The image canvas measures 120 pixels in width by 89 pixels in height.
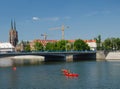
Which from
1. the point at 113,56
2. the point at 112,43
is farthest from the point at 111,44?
the point at 113,56

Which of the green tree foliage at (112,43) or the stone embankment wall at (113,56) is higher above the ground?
the green tree foliage at (112,43)

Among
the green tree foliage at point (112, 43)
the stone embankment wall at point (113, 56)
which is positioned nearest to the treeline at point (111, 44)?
the green tree foliage at point (112, 43)

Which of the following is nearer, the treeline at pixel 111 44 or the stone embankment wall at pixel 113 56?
the stone embankment wall at pixel 113 56

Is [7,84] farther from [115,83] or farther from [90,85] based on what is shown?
[115,83]

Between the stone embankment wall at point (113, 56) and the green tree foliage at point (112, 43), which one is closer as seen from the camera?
the stone embankment wall at point (113, 56)

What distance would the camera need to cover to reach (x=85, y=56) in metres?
143

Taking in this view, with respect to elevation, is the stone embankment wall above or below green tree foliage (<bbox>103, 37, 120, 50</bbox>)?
below

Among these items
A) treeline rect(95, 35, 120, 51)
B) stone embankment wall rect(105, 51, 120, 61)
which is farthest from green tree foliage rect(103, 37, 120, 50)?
stone embankment wall rect(105, 51, 120, 61)

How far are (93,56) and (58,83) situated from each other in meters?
83.7

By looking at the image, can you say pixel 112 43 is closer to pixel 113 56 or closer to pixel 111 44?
pixel 111 44

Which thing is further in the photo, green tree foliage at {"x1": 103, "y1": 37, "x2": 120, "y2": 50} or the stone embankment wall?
green tree foliage at {"x1": 103, "y1": 37, "x2": 120, "y2": 50}

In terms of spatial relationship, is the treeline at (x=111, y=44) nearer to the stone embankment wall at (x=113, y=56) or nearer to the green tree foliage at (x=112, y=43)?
the green tree foliage at (x=112, y=43)

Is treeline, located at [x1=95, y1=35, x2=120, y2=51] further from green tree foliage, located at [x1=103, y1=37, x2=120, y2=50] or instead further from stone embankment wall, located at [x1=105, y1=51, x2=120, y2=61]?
stone embankment wall, located at [x1=105, y1=51, x2=120, y2=61]

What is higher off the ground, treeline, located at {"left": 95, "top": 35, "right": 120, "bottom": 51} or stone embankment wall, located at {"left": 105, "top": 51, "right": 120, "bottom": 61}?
treeline, located at {"left": 95, "top": 35, "right": 120, "bottom": 51}
